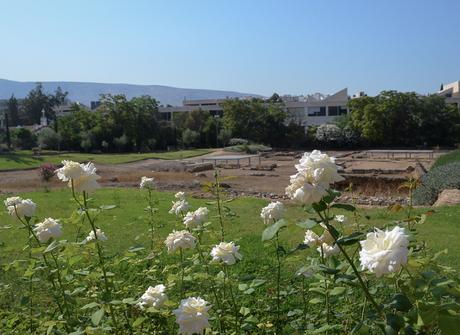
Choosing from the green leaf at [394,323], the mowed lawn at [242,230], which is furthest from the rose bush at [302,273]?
the mowed lawn at [242,230]

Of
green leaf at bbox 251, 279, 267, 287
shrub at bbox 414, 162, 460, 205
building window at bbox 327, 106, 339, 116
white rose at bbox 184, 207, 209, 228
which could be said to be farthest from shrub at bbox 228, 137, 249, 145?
green leaf at bbox 251, 279, 267, 287

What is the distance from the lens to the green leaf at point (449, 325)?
1.46m

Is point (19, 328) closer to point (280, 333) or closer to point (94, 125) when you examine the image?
point (280, 333)

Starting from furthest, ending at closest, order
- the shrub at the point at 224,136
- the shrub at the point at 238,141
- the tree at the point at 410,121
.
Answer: the shrub at the point at 224,136 < the shrub at the point at 238,141 < the tree at the point at 410,121

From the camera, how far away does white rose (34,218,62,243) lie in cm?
264

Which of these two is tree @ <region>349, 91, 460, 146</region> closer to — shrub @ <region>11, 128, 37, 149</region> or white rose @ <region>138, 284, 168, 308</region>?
shrub @ <region>11, 128, 37, 149</region>

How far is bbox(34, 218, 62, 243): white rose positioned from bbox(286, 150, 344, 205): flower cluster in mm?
1388

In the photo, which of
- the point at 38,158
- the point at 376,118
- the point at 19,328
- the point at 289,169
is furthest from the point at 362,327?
the point at 376,118

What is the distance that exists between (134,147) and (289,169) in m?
27.8

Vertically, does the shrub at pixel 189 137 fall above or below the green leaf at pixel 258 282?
below

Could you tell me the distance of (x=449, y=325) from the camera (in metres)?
1.47

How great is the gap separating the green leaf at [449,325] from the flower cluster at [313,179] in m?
0.50

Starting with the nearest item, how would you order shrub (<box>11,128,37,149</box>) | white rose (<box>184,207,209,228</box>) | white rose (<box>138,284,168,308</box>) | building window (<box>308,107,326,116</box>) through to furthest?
white rose (<box>138,284,168,308</box>) → white rose (<box>184,207,209,228</box>) → shrub (<box>11,128,37,149</box>) → building window (<box>308,107,326,116</box>)

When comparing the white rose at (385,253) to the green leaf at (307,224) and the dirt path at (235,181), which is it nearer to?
the green leaf at (307,224)
